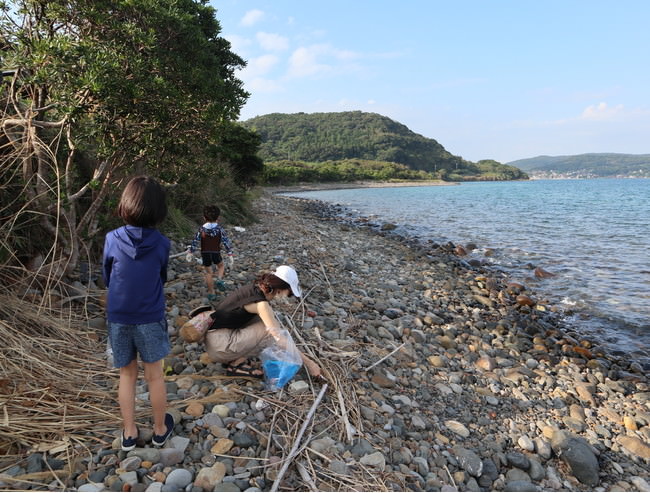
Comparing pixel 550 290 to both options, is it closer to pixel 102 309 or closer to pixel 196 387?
pixel 196 387

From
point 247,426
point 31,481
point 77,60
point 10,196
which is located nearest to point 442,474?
point 247,426

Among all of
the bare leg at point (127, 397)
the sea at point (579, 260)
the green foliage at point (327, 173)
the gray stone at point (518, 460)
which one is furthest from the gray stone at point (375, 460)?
the green foliage at point (327, 173)

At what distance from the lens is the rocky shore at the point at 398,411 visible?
8.78ft

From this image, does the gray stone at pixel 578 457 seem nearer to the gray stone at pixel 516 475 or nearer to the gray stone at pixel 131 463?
the gray stone at pixel 516 475

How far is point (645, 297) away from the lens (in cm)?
930

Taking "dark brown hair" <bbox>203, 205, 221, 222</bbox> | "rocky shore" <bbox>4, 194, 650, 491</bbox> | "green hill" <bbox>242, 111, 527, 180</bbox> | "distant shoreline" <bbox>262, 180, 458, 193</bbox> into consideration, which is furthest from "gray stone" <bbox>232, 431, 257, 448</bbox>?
"green hill" <bbox>242, 111, 527, 180</bbox>

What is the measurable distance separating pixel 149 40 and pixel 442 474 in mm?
5294

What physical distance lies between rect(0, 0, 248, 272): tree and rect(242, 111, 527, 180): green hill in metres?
123

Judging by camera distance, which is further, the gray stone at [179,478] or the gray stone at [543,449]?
the gray stone at [543,449]

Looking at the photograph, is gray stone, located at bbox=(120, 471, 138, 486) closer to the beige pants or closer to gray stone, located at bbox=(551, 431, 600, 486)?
the beige pants

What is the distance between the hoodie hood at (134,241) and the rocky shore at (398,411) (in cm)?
144

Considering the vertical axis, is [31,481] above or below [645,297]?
above

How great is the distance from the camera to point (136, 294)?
2.53m

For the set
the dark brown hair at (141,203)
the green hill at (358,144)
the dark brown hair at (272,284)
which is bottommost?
the dark brown hair at (272,284)
